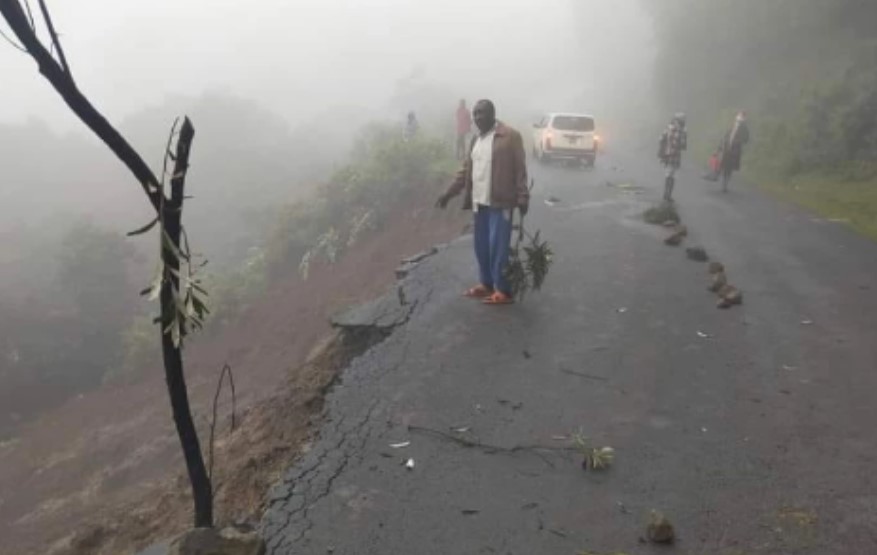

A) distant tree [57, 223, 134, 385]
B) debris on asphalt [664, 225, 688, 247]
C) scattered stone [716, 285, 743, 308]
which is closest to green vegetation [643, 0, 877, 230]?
debris on asphalt [664, 225, 688, 247]

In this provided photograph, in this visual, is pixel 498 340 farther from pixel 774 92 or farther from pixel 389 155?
pixel 774 92

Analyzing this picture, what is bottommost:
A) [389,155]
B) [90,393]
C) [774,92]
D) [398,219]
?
[90,393]

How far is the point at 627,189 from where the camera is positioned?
1616 centimetres

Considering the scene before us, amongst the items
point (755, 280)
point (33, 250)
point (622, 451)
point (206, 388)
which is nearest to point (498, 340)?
point (622, 451)

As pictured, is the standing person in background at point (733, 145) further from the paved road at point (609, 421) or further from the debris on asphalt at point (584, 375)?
the debris on asphalt at point (584, 375)

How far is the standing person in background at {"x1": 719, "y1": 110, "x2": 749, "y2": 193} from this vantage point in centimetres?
1520

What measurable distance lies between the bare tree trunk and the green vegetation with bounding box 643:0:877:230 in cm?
1208

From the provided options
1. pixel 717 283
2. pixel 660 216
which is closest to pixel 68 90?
pixel 717 283

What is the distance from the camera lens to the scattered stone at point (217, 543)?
330 centimetres

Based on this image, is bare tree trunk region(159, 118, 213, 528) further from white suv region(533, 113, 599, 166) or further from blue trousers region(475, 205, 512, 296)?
white suv region(533, 113, 599, 166)

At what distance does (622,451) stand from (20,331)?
56.6 ft

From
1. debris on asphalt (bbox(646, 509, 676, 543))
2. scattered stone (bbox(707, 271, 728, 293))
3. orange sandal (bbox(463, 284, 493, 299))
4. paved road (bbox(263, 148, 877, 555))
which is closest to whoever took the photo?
debris on asphalt (bbox(646, 509, 676, 543))

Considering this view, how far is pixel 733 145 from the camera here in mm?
15555

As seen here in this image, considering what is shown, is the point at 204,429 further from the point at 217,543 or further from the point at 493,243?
the point at 217,543
